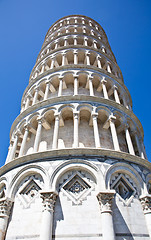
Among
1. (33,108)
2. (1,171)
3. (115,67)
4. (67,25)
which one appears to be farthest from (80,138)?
(67,25)

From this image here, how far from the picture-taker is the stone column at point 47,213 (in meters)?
7.18

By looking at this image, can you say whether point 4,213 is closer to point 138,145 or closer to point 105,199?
point 105,199

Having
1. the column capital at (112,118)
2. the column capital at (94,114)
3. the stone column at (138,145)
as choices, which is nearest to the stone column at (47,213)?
the column capital at (94,114)

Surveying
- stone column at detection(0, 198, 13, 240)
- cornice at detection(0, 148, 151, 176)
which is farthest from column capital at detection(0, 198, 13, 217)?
cornice at detection(0, 148, 151, 176)

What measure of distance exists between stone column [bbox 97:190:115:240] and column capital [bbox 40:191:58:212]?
1.85m

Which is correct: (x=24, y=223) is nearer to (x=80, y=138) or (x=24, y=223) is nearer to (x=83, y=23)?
(x=80, y=138)

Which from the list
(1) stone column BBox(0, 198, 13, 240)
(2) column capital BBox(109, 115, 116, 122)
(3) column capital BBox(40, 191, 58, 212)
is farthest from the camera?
(2) column capital BBox(109, 115, 116, 122)

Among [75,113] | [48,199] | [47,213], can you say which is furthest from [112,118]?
[47,213]

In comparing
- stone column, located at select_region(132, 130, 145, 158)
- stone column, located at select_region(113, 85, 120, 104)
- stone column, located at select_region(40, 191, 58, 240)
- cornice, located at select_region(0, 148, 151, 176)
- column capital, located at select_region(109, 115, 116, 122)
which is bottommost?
stone column, located at select_region(40, 191, 58, 240)

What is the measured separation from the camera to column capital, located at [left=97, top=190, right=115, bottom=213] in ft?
25.4

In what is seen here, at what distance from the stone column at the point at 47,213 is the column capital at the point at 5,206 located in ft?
6.02

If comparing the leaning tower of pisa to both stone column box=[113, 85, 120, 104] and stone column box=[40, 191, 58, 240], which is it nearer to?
stone column box=[40, 191, 58, 240]

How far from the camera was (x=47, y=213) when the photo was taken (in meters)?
7.63

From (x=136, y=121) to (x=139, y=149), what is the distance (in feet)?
7.32
